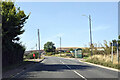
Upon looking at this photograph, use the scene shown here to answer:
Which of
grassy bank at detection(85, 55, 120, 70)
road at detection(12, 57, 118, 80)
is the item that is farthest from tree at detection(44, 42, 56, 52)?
road at detection(12, 57, 118, 80)

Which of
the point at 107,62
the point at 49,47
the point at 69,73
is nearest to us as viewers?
the point at 69,73

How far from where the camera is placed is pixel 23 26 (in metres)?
28.7

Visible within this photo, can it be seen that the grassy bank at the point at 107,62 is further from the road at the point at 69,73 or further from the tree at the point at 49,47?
the tree at the point at 49,47

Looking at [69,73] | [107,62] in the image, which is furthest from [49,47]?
[69,73]

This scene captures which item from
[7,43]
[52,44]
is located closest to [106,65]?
[7,43]

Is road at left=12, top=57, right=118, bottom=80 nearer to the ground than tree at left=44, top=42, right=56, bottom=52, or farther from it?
nearer to the ground

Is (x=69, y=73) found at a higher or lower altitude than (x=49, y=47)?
lower

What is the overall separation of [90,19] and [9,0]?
19.5 meters

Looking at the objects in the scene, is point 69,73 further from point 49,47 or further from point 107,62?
point 49,47

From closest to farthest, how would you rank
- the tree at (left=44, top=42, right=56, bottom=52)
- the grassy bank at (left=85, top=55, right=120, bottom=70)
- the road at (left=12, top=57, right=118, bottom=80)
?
the road at (left=12, top=57, right=118, bottom=80), the grassy bank at (left=85, top=55, right=120, bottom=70), the tree at (left=44, top=42, right=56, bottom=52)

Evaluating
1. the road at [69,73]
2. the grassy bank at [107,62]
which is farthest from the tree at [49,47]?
the road at [69,73]

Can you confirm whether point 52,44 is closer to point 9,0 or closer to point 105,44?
point 105,44

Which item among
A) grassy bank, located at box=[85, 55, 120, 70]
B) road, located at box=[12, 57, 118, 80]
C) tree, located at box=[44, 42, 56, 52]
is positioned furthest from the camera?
tree, located at box=[44, 42, 56, 52]

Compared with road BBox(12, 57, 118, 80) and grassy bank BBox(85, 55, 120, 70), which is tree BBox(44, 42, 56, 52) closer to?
grassy bank BBox(85, 55, 120, 70)
